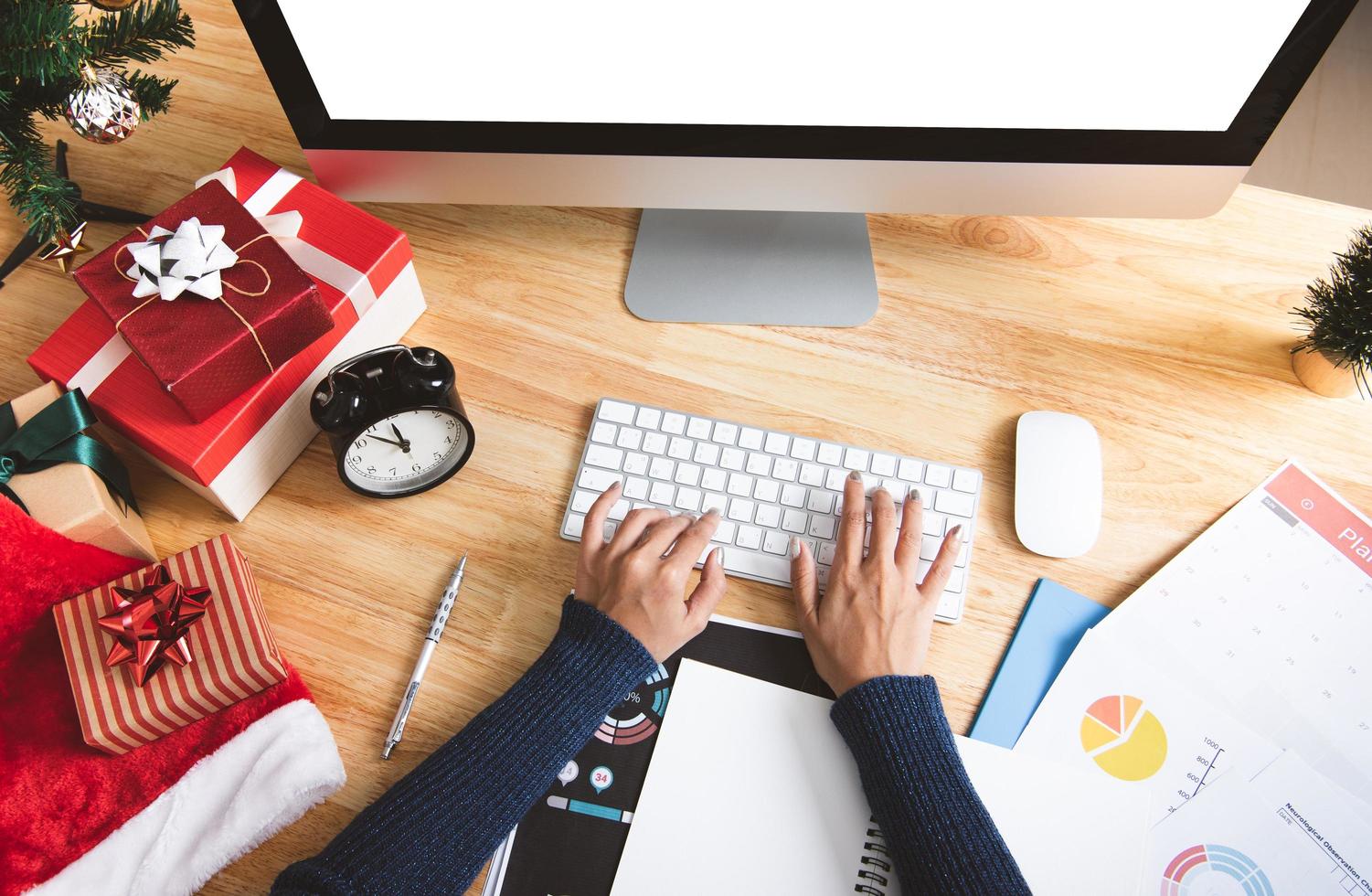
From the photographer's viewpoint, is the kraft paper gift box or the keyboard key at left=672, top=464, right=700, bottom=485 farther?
the keyboard key at left=672, top=464, right=700, bottom=485

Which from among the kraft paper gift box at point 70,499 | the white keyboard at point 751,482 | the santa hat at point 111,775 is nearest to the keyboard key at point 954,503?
the white keyboard at point 751,482

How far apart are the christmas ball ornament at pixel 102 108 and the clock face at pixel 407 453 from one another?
323 millimetres

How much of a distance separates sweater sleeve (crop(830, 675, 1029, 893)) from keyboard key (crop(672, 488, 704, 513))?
189mm

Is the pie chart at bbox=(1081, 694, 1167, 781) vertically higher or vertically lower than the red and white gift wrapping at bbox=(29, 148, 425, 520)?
lower

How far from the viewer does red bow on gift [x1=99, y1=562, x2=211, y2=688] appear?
0.55 meters

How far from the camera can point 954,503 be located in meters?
0.69

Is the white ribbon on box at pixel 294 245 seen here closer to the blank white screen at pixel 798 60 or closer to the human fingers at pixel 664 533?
the blank white screen at pixel 798 60

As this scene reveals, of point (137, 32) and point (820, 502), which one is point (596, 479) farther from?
point (137, 32)

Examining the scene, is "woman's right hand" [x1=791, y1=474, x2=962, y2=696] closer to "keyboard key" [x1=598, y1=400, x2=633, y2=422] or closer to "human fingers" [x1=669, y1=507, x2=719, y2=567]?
"human fingers" [x1=669, y1=507, x2=719, y2=567]

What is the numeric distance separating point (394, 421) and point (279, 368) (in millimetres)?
92

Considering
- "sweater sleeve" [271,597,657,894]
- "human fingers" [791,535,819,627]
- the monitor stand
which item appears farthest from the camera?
the monitor stand

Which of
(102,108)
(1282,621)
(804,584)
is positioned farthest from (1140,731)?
(102,108)

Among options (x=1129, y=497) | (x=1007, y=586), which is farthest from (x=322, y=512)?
(x=1129, y=497)

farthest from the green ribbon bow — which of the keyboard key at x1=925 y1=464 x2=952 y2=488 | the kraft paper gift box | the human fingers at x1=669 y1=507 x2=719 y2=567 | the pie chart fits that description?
the pie chart
